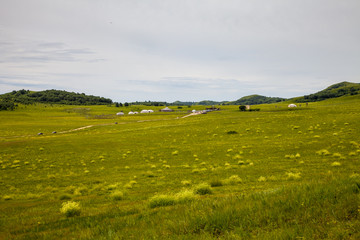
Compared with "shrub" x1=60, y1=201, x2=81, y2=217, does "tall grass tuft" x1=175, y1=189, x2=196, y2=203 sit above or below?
above

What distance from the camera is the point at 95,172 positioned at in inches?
952

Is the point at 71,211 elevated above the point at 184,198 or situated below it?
below

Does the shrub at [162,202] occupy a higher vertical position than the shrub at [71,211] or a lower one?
higher

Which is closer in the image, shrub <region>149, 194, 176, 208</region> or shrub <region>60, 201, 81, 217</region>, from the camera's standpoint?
shrub <region>149, 194, 176, 208</region>

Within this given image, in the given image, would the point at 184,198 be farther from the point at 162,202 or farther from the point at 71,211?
the point at 71,211

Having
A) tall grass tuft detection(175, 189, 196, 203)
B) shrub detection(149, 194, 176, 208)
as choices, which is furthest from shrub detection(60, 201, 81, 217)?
tall grass tuft detection(175, 189, 196, 203)

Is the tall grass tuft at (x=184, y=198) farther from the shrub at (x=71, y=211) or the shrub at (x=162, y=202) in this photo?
the shrub at (x=71, y=211)

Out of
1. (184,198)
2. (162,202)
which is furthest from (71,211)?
(184,198)

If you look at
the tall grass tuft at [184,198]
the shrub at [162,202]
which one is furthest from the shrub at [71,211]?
the tall grass tuft at [184,198]

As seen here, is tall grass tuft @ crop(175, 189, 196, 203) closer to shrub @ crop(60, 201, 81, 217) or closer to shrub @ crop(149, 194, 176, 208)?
shrub @ crop(149, 194, 176, 208)

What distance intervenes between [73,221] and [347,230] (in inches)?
335

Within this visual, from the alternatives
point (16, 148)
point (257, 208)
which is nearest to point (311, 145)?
point (257, 208)

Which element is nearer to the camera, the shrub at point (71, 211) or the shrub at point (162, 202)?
the shrub at point (162, 202)

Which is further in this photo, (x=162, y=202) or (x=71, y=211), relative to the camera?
(x=71, y=211)
